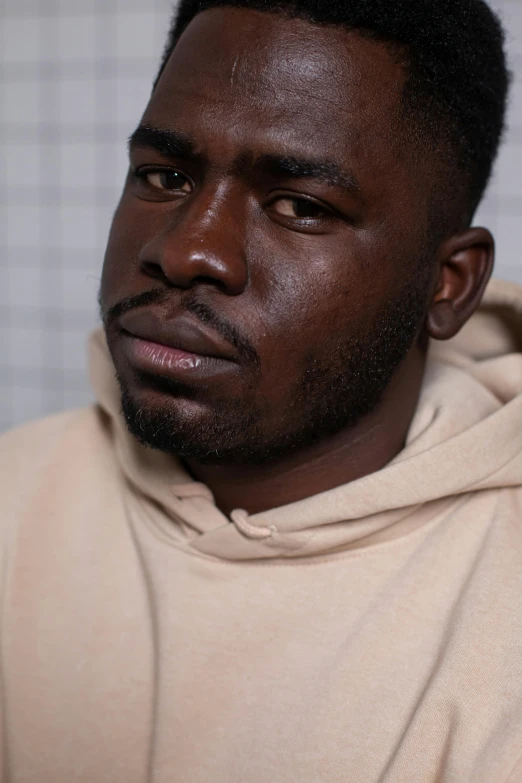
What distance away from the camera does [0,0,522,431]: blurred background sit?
108 inches

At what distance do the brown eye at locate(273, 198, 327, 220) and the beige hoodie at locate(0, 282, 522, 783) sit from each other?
1.14ft

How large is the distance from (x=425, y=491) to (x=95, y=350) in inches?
26.7

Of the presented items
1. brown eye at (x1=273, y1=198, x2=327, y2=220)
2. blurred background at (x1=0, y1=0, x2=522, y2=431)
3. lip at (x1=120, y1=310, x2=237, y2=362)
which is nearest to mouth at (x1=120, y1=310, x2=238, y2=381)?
lip at (x1=120, y1=310, x2=237, y2=362)

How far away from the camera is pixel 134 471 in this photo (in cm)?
138

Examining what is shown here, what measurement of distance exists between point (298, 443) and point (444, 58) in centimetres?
58

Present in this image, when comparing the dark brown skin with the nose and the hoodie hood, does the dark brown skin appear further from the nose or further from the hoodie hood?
the hoodie hood

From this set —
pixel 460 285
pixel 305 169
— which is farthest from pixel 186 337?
pixel 460 285

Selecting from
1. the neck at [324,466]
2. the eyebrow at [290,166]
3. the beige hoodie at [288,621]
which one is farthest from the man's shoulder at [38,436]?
the eyebrow at [290,166]

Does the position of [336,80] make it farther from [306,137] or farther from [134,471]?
[134,471]

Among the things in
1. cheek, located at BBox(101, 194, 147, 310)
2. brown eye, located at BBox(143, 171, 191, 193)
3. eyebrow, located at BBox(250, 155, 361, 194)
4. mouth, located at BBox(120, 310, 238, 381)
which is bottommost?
mouth, located at BBox(120, 310, 238, 381)

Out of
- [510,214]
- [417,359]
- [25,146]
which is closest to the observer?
[417,359]

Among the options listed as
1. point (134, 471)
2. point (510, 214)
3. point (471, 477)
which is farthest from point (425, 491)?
point (510, 214)

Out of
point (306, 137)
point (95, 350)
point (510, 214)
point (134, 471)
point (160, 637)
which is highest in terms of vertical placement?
point (306, 137)

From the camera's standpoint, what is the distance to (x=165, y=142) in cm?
119
